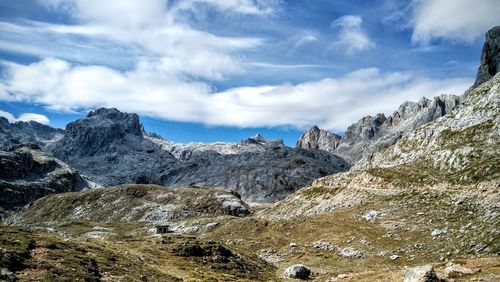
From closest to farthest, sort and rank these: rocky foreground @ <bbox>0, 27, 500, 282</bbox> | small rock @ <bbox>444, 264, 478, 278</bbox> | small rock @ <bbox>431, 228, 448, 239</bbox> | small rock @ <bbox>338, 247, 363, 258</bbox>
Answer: small rock @ <bbox>444, 264, 478, 278</bbox> < rocky foreground @ <bbox>0, 27, 500, 282</bbox> < small rock @ <bbox>431, 228, 448, 239</bbox> < small rock @ <bbox>338, 247, 363, 258</bbox>

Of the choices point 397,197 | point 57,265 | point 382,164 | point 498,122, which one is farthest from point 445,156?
point 57,265

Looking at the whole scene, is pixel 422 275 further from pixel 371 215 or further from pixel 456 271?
pixel 371 215

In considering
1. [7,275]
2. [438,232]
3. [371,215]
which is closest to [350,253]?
[438,232]

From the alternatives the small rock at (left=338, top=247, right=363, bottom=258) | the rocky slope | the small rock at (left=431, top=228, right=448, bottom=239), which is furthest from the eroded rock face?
the small rock at (left=338, top=247, right=363, bottom=258)

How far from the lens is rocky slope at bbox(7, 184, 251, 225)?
176 m

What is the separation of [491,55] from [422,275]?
546 ft

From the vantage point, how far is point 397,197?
91.2 meters

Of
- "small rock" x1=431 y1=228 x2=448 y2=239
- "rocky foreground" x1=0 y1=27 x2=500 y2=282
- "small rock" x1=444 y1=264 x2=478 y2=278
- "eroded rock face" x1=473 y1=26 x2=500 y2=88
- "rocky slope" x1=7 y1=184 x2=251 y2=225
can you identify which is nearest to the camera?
"small rock" x1=444 y1=264 x2=478 y2=278

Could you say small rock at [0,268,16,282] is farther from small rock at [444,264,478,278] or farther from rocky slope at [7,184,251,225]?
rocky slope at [7,184,251,225]

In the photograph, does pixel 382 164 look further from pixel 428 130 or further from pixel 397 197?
pixel 397 197

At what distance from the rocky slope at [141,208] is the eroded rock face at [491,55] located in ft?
383

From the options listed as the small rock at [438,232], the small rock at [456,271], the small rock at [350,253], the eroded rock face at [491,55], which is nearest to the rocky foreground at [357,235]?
the small rock at [456,271]

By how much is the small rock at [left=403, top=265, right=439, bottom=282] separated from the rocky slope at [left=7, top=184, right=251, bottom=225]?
13448cm

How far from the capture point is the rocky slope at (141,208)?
176m
